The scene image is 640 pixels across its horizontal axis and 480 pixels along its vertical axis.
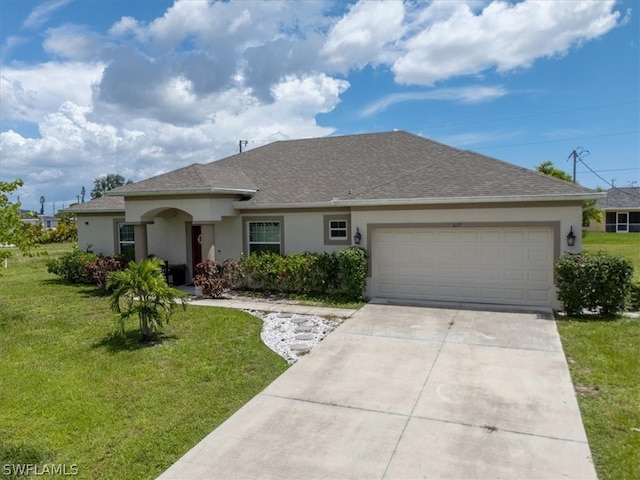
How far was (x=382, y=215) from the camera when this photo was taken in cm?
1233

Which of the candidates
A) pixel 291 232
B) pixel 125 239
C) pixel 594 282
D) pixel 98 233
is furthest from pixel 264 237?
pixel 594 282

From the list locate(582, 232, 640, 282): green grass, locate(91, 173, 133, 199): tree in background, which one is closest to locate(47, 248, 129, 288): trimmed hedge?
locate(582, 232, 640, 282): green grass

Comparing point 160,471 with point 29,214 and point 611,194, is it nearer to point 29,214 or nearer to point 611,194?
point 29,214

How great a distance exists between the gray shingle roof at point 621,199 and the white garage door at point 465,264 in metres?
33.1

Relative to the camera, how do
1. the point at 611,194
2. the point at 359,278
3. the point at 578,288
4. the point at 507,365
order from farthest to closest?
the point at 611,194 → the point at 359,278 → the point at 578,288 → the point at 507,365

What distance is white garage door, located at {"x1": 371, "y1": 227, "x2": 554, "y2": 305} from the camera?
36.5ft

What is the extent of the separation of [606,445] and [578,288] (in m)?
6.12

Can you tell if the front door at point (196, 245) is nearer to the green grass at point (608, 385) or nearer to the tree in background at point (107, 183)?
the green grass at point (608, 385)

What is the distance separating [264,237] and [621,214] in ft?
124

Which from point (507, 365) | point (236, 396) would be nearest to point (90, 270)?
point (236, 396)

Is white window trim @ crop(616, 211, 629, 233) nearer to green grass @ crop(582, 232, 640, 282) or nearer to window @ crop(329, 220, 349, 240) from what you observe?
green grass @ crop(582, 232, 640, 282)

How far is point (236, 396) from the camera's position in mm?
6242

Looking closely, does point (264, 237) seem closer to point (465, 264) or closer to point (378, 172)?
point (378, 172)

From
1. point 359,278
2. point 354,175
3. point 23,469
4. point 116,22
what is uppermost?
point 116,22
